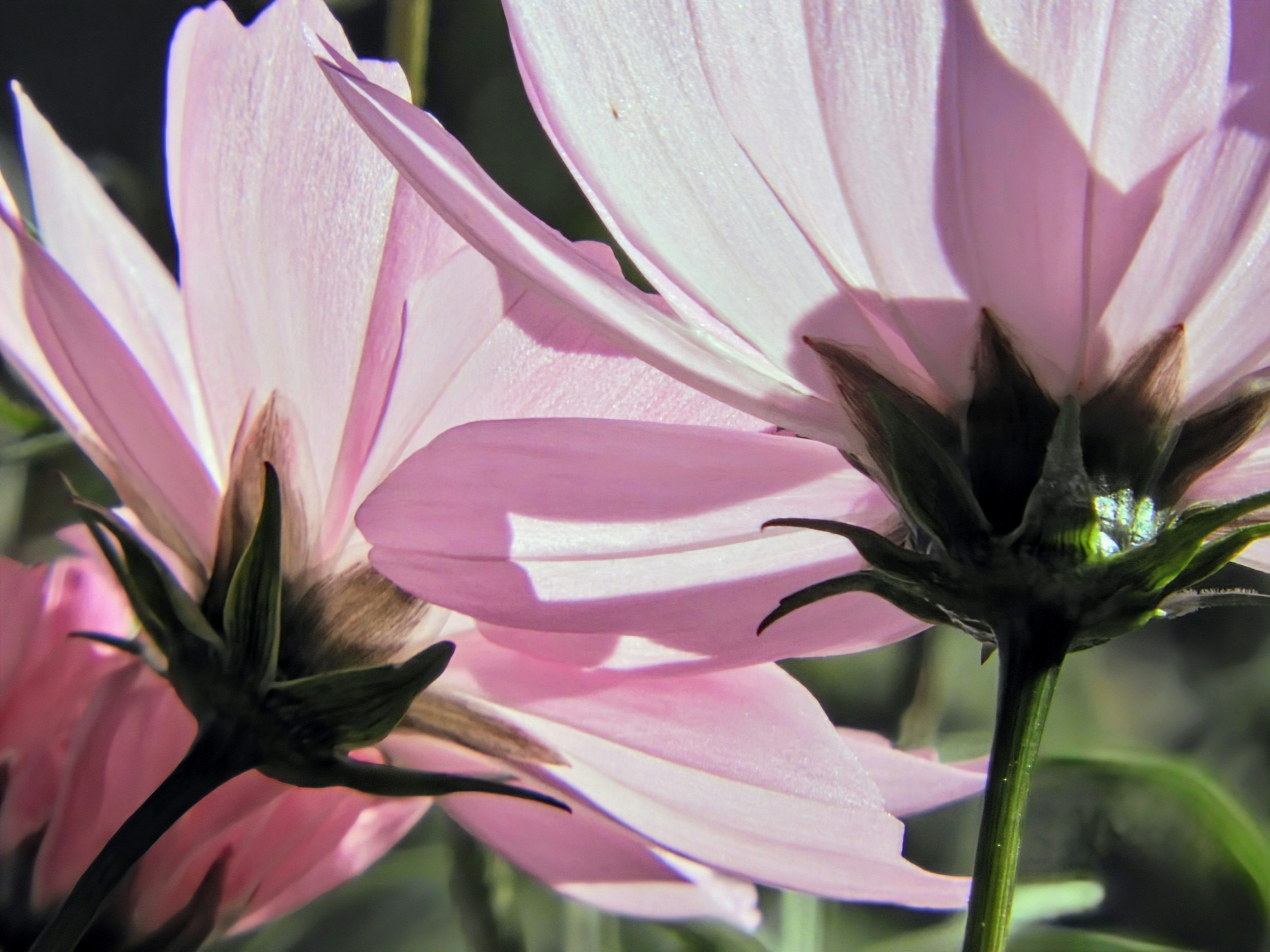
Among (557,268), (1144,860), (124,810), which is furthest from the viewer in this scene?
(1144,860)

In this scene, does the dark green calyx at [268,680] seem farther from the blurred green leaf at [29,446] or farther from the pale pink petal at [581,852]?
the blurred green leaf at [29,446]

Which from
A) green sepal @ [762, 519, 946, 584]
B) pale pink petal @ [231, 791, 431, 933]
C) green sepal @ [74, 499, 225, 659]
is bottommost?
pale pink petal @ [231, 791, 431, 933]

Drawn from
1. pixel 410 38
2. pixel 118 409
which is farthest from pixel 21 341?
pixel 410 38

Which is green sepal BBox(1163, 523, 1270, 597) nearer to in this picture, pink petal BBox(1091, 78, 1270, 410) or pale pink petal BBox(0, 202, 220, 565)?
pink petal BBox(1091, 78, 1270, 410)

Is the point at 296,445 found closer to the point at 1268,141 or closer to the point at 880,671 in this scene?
the point at 1268,141

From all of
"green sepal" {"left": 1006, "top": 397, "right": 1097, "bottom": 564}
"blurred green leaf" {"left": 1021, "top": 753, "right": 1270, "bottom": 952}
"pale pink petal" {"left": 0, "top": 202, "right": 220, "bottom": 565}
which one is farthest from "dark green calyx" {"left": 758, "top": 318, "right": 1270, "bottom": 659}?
"blurred green leaf" {"left": 1021, "top": 753, "right": 1270, "bottom": 952}

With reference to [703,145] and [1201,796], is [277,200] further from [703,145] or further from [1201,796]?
[1201,796]
